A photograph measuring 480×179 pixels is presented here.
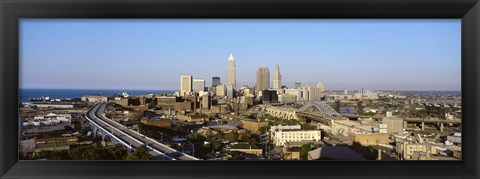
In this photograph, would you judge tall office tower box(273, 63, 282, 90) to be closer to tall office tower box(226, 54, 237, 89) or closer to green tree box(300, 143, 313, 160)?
tall office tower box(226, 54, 237, 89)

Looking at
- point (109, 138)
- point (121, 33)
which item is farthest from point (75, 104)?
point (121, 33)

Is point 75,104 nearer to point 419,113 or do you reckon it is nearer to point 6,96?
point 6,96

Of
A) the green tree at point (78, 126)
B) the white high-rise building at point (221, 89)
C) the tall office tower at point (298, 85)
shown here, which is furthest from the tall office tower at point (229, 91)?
the green tree at point (78, 126)

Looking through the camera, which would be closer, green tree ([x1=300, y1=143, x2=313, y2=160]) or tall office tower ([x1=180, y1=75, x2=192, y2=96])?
green tree ([x1=300, y1=143, x2=313, y2=160])

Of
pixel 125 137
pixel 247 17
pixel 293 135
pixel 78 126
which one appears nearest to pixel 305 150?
pixel 293 135

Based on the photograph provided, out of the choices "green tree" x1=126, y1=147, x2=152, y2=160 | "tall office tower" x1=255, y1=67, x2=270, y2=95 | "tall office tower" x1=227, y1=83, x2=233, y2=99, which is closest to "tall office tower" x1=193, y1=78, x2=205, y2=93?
"tall office tower" x1=227, y1=83, x2=233, y2=99

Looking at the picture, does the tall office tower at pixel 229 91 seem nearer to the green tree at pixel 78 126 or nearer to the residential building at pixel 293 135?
the residential building at pixel 293 135
